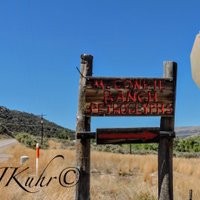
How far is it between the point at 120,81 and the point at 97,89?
1.44 feet

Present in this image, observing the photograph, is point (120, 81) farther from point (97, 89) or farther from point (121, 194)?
point (121, 194)

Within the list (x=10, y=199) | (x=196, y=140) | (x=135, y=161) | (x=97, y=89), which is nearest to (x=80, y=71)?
(x=97, y=89)

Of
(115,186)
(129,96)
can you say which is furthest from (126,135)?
(115,186)

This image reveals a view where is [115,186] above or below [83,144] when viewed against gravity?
below

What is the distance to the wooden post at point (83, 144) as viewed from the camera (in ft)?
27.7

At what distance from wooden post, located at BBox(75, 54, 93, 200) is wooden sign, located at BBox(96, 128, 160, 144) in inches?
11.6

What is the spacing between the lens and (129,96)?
8688 mm

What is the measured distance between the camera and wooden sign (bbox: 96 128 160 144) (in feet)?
27.7

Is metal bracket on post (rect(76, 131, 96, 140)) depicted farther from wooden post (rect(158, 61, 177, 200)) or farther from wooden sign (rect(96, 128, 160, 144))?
wooden post (rect(158, 61, 177, 200))

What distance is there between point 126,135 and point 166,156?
0.89 m

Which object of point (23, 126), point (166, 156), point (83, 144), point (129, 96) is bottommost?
point (166, 156)

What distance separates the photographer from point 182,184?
469 inches

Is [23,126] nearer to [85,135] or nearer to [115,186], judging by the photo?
[115,186]

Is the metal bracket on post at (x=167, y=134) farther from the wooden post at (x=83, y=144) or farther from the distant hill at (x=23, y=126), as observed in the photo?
the distant hill at (x=23, y=126)
